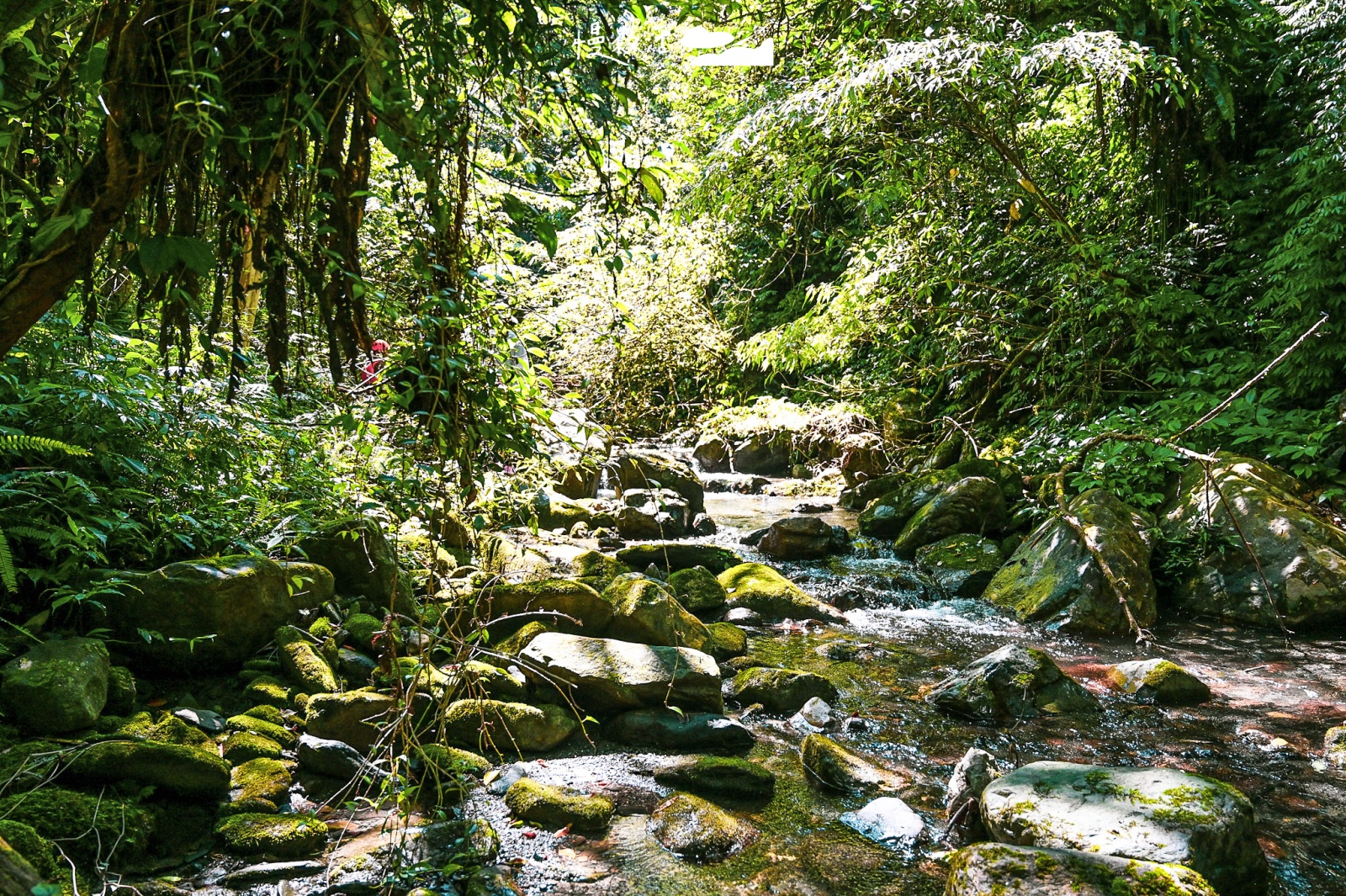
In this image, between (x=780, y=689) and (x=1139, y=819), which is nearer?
(x=1139, y=819)

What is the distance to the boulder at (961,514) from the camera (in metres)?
7.65

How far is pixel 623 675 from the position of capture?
411cm

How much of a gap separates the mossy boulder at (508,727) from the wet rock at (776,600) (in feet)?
8.45

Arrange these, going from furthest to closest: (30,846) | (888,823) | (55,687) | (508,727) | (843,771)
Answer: (508,727)
(843,771)
(888,823)
(55,687)
(30,846)

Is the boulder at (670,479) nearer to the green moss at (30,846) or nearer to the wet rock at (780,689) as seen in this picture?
the wet rock at (780,689)

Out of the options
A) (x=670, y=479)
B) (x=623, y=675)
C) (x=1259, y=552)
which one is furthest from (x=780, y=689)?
(x=670, y=479)

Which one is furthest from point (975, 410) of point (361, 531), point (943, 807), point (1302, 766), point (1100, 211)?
point (361, 531)

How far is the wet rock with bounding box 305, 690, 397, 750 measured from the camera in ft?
11.4

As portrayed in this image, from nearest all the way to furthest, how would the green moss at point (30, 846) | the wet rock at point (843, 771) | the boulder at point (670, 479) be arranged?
1. the green moss at point (30, 846)
2. the wet rock at point (843, 771)
3. the boulder at point (670, 479)

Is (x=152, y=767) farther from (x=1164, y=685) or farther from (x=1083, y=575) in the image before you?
(x=1083, y=575)

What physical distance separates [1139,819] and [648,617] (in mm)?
2636

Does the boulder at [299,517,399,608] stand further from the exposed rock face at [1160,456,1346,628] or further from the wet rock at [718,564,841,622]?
the exposed rock face at [1160,456,1346,628]

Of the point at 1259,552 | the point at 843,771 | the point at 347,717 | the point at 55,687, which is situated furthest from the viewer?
the point at 1259,552

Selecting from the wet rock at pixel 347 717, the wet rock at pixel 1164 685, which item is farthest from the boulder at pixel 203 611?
the wet rock at pixel 1164 685
